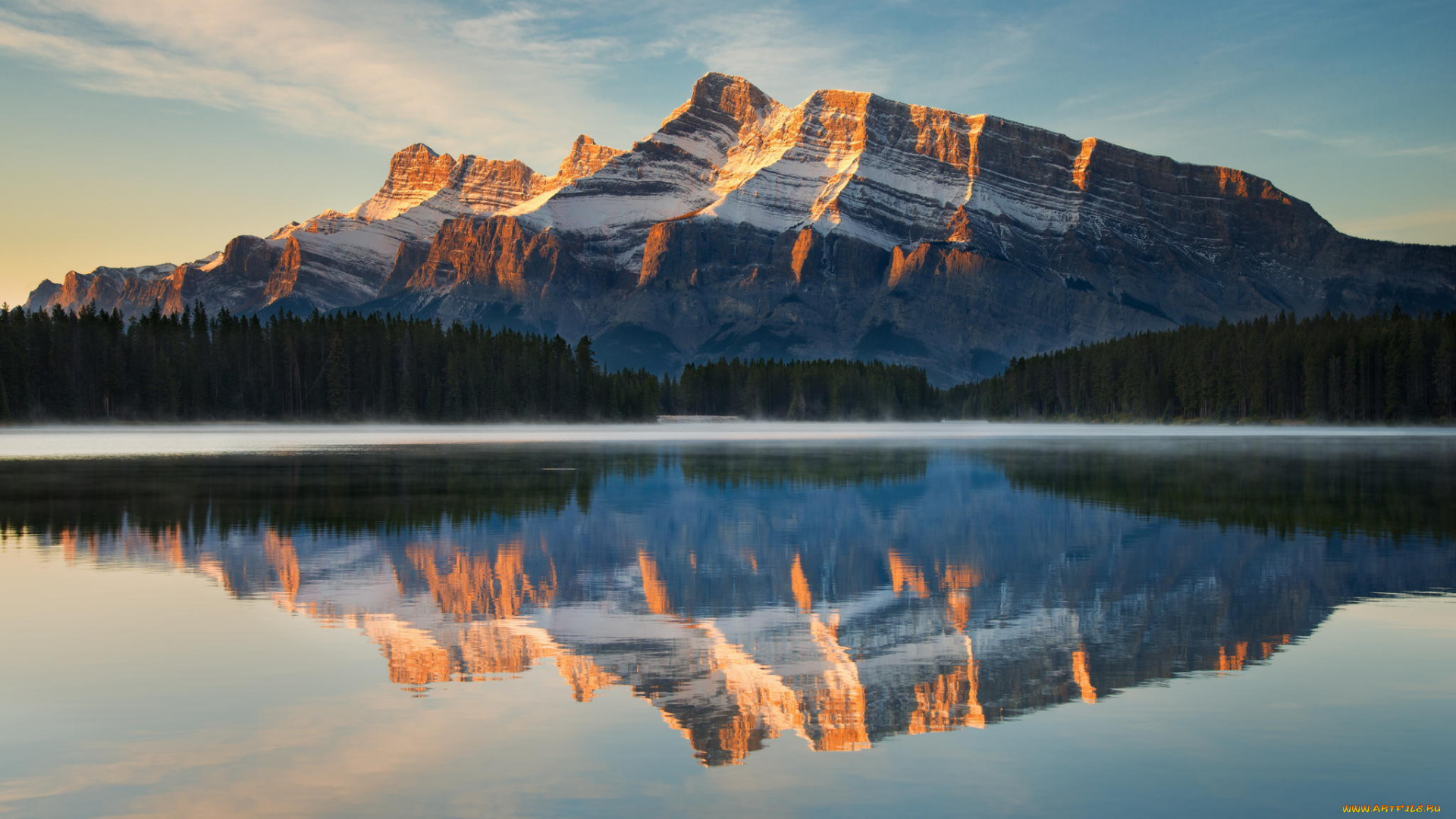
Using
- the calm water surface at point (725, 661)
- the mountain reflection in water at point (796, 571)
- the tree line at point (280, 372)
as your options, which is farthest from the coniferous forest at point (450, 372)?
the calm water surface at point (725, 661)

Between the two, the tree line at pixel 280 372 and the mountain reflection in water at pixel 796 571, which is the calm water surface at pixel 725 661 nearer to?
the mountain reflection in water at pixel 796 571

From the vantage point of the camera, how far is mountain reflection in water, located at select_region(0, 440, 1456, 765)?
14.3 m

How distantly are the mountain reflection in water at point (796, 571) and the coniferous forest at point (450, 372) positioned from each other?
111 metres

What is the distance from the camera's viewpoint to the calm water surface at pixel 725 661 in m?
10.4

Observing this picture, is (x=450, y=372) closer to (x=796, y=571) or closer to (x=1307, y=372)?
(x=1307, y=372)

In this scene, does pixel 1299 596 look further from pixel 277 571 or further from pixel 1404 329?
pixel 1404 329

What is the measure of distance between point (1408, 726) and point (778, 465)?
49778mm

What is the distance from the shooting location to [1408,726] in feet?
39.7

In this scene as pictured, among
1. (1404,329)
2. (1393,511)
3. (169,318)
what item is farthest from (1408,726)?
(169,318)

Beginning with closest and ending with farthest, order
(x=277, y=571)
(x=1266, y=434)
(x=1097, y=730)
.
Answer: (x=1097, y=730) → (x=277, y=571) → (x=1266, y=434)

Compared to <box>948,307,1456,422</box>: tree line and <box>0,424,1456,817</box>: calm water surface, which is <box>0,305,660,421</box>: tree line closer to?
<box>948,307,1456,422</box>: tree line

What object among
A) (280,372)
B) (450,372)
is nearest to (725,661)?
(450,372)

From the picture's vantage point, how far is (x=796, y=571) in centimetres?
2322

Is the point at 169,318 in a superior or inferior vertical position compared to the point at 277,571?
superior
